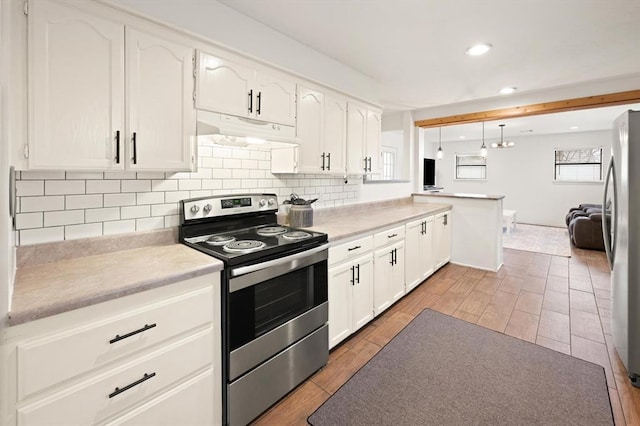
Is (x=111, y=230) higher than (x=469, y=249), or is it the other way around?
(x=111, y=230)

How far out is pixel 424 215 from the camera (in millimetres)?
3664

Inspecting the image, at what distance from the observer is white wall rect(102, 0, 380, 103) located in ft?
5.87

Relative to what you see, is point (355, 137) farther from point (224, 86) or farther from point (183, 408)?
point (183, 408)

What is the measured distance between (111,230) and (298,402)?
149 centimetres

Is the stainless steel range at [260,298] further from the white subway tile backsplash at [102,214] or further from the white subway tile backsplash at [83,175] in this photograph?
the white subway tile backsplash at [83,175]

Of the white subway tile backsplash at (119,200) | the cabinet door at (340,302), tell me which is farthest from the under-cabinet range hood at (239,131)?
the cabinet door at (340,302)

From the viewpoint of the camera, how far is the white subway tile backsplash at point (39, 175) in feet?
4.86

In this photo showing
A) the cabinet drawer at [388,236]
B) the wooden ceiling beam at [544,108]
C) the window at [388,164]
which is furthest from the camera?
the window at [388,164]

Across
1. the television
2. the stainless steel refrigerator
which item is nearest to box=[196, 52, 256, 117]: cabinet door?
the stainless steel refrigerator

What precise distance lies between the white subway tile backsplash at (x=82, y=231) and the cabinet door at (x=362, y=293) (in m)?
1.70

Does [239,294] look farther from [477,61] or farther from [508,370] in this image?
[477,61]

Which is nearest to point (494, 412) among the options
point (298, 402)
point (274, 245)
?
point (298, 402)

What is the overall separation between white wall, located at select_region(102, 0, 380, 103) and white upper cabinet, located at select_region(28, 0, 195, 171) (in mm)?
182

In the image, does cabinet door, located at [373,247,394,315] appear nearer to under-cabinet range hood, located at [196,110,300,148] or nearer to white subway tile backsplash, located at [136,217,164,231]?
under-cabinet range hood, located at [196,110,300,148]
